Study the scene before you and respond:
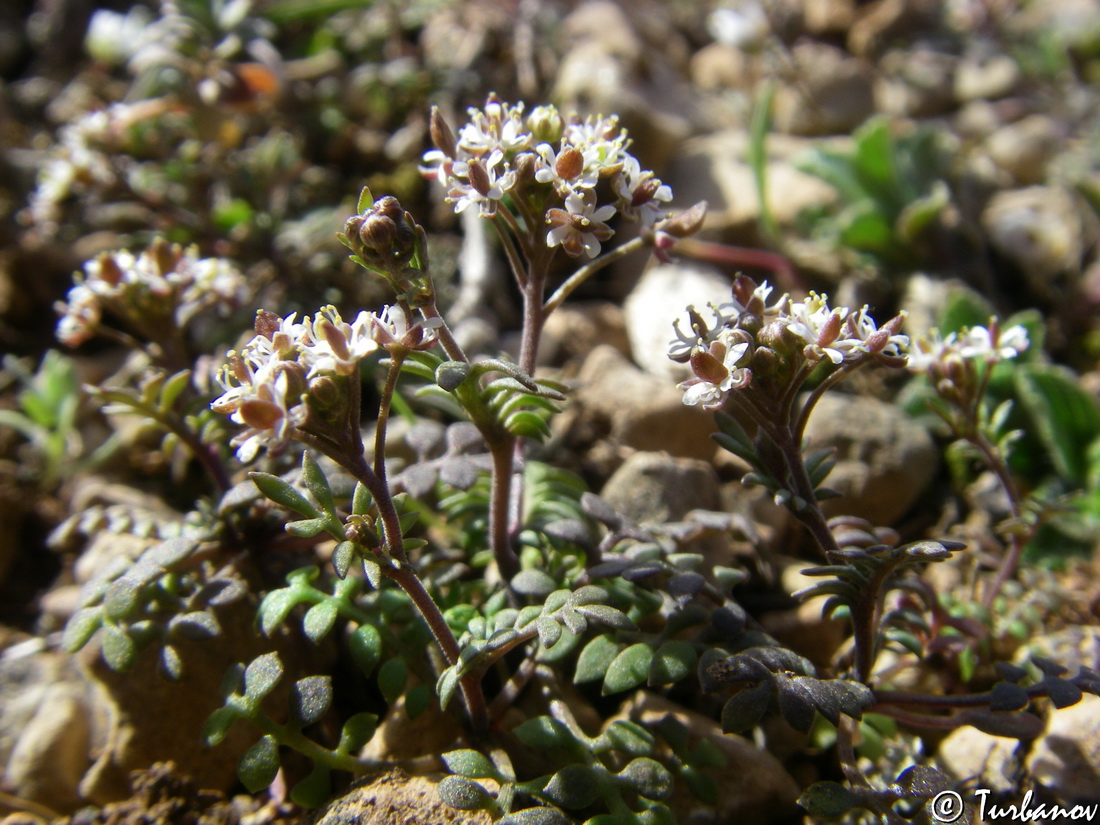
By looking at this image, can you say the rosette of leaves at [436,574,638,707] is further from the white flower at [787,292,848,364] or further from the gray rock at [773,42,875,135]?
the gray rock at [773,42,875,135]

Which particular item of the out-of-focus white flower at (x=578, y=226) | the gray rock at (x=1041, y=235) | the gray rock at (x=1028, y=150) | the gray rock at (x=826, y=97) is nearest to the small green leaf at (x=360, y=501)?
the out-of-focus white flower at (x=578, y=226)

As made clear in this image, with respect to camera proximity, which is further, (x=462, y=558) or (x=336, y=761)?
(x=462, y=558)

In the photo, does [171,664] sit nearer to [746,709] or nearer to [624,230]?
[746,709]

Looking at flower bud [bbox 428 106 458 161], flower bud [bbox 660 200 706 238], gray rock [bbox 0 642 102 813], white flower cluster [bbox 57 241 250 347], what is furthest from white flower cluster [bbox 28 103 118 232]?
flower bud [bbox 660 200 706 238]

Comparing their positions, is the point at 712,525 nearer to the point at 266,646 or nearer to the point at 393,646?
the point at 393,646

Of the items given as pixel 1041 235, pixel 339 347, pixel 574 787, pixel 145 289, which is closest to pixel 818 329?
pixel 339 347

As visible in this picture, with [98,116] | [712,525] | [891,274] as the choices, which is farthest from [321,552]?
[891,274]
